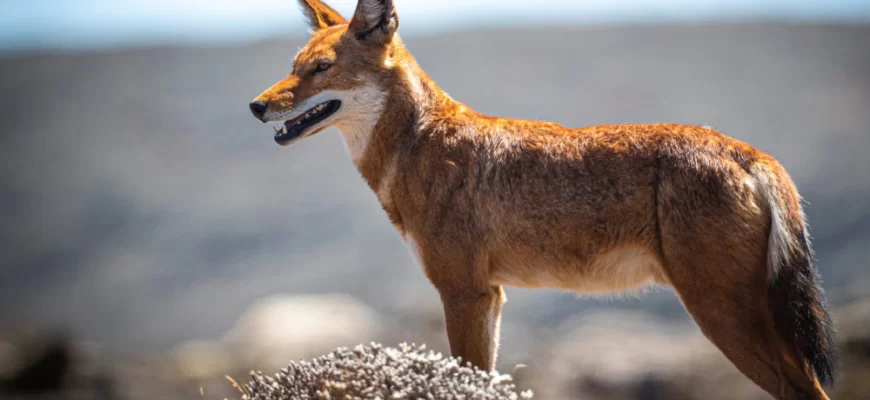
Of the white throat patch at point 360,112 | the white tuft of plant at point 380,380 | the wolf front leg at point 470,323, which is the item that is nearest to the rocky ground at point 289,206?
the wolf front leg at point 470,323

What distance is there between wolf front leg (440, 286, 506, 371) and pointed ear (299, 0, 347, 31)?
2.96m

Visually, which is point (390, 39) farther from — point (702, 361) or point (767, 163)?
point (702, 361)

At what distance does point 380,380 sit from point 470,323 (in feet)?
3.39

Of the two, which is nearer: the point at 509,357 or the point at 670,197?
the point at 670,197

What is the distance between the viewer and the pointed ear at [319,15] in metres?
8.00

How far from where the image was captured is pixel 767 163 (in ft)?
20.4

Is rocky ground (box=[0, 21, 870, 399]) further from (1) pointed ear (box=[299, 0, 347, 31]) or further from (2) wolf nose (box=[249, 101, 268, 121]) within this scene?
(2) wolf nose (box=[249, 101, 268, 121])

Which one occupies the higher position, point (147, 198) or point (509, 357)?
point (147, 198)

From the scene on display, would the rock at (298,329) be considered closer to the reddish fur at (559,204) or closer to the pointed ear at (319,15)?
the pointed ear at (319,15)

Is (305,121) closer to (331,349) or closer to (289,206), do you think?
(331,349)

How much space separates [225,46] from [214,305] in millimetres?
23250

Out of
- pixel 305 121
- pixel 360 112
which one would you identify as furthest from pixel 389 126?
pixel 305 121

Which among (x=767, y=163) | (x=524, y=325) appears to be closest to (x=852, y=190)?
(x=524, y=325)

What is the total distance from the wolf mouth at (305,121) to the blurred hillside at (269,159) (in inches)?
616
